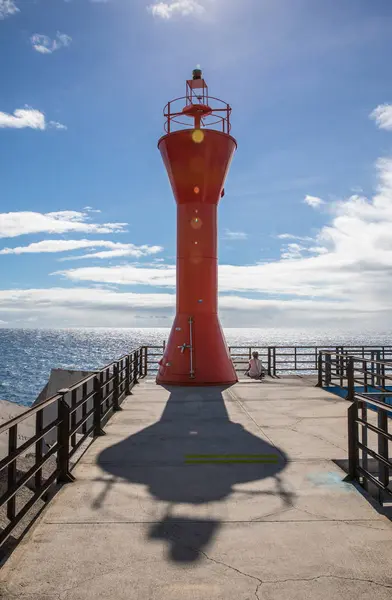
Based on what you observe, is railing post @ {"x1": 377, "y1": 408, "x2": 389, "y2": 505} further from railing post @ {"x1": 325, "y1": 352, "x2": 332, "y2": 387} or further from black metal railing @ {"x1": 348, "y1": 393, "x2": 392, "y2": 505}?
railing post @ {"x1": 325, "y1": 352, "x2": 332, "y2": 387}

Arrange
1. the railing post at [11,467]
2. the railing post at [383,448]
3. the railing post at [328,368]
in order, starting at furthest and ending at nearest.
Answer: the railing post at [328,368] → the railing post at [383,448] → the railing post at [11,467]

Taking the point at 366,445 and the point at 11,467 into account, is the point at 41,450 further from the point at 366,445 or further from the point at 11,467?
the point at 366,445

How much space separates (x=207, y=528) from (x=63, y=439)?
224 centimetres

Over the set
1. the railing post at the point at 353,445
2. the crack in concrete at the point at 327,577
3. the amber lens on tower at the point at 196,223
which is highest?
the amber lens on tower at the point at 196,223

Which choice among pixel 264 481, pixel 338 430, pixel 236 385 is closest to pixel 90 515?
pixel 264 481

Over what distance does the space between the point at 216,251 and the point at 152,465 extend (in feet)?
33.7

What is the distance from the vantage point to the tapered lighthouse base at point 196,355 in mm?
15070

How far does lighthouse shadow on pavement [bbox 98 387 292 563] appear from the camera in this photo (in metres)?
4.52

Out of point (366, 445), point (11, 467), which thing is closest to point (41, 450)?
point (11, 467)

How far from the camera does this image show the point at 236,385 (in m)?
15.3

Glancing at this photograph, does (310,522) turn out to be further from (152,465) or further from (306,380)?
(306,380)

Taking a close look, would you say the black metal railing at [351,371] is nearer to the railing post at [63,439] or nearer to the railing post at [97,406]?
the railing post at [97,406]

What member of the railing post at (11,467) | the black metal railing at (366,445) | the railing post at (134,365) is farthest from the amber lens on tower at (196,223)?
the railing post at (11,467)

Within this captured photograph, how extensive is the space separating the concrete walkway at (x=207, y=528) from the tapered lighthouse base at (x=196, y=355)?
6.52m
